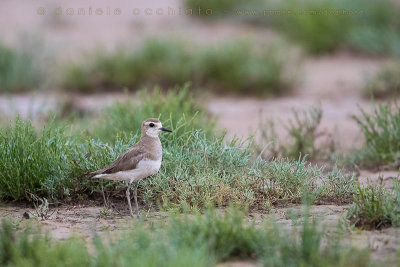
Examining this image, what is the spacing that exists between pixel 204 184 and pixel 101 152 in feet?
3.37

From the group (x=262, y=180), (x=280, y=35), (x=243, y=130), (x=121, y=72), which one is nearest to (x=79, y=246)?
(x=262, y=180)

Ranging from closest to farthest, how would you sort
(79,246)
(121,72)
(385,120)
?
1. (79,246)
2. (385,120)
3. (121,72)

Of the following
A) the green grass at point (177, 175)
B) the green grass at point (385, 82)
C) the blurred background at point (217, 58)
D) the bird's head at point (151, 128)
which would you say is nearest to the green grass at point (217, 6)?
the blurred background at point (217, 58)

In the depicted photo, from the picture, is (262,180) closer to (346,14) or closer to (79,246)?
(79,246)

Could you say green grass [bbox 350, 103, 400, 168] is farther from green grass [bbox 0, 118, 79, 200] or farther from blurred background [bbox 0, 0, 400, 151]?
green grass [bbox 0, 118, 79, 200]

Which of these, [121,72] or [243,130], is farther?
[121,72]

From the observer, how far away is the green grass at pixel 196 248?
13.6 feet

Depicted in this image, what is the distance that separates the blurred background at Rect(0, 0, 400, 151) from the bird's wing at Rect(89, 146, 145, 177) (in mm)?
3561

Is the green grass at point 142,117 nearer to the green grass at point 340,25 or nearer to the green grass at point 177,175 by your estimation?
the green grass at point 177,175

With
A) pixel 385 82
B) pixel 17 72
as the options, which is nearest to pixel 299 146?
pixel 385 82

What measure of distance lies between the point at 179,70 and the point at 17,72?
298 centimetres

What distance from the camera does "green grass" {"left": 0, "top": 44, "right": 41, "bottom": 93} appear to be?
40.4ft

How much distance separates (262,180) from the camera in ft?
19.8

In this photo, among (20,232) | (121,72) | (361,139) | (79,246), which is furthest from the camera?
(121,72)
